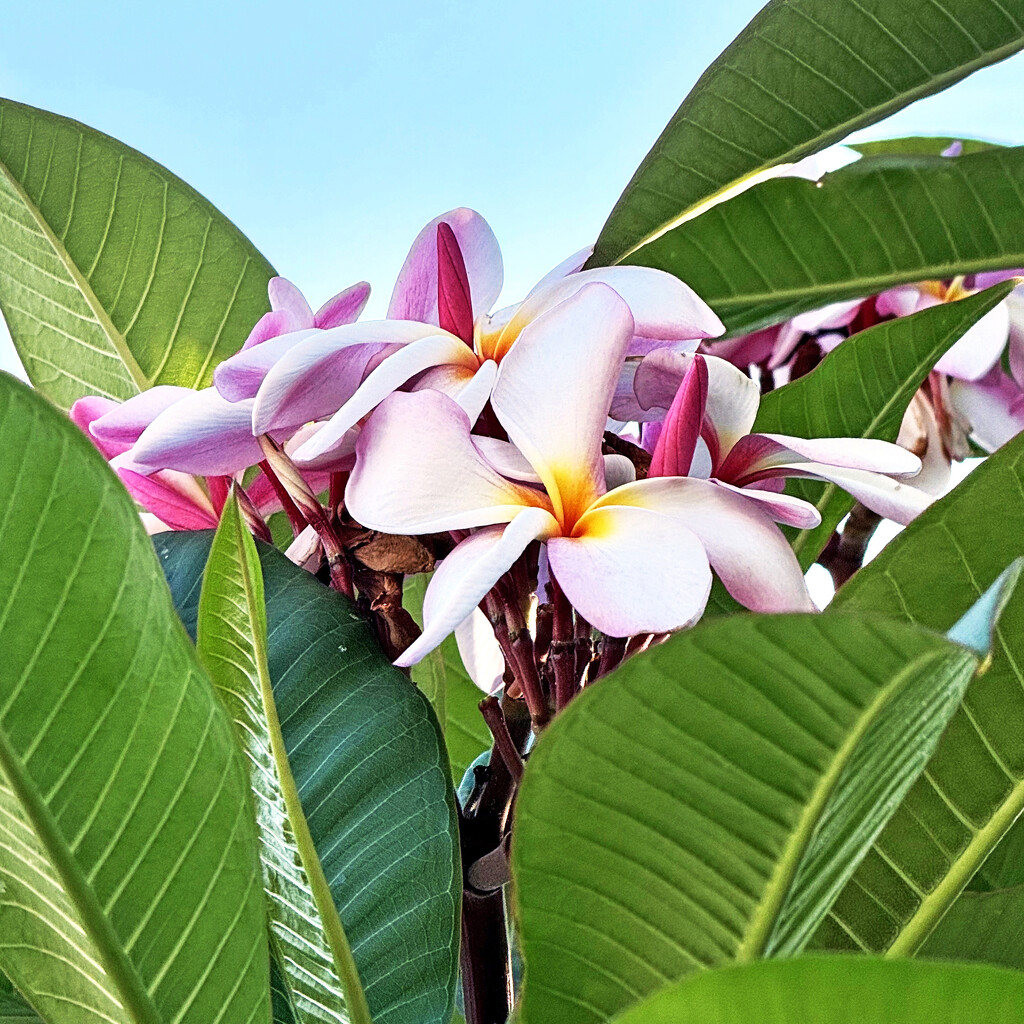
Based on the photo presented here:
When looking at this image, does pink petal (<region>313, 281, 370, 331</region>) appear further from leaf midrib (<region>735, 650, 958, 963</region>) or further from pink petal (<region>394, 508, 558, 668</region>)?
leaf midrib (<region>735, 650, 958, 963</region>)

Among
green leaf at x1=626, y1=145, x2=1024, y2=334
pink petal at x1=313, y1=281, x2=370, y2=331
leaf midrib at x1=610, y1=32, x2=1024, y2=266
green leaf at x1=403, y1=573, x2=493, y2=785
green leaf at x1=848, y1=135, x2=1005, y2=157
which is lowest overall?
green leaf at x1=403, y1=573, x2=493, y2=785

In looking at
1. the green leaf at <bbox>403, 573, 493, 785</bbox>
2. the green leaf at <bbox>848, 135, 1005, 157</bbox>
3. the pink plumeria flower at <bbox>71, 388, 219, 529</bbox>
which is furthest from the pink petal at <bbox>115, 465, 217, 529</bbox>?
the green leaf at <bbox>848, 135, 1005, 157</bbox>

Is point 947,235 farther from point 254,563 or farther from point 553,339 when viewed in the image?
point 254,563

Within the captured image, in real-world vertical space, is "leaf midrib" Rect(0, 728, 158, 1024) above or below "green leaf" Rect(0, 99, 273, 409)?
below

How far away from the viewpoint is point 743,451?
380 mm

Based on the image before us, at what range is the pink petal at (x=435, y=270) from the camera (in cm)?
42

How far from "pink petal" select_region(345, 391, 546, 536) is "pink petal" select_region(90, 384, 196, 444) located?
0.09 m

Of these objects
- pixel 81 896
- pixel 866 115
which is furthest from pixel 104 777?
pixel 866 115

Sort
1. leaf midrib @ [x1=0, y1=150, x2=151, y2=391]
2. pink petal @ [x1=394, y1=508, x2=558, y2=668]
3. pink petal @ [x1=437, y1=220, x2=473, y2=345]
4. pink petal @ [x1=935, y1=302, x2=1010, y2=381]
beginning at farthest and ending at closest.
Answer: pink petal @ [x1=935, y1=302, x2=1010, y2=381] → leaf midrib @ [x1=0, y1=150, x2=151, y2=391] → pink petal @ [x1=437, y1=220, x2=473, y2=345] → pink petal @ [x1=394, y1=508, x2=558, y2=668]

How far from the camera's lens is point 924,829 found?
307mm

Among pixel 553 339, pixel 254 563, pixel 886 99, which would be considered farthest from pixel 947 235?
pixel 254 563

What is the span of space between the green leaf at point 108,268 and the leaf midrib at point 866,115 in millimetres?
200

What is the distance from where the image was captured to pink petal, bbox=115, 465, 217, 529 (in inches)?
16.6

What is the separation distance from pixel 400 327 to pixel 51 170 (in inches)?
8.7
